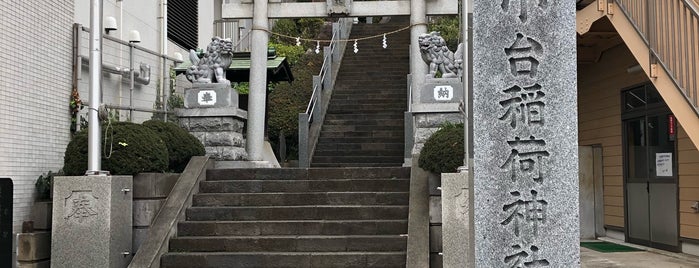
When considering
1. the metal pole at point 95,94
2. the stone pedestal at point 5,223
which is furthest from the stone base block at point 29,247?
the stone pedestal at point 5,223

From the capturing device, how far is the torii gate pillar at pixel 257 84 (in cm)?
1305

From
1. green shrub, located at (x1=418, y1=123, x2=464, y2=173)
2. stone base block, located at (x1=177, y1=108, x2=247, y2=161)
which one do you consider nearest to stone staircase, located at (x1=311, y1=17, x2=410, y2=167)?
stone base block, located at (x1=177, y1=108, x2=247, y2=161)

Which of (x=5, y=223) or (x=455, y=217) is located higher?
(x=5, y=223)

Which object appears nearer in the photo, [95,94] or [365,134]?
[95,94]

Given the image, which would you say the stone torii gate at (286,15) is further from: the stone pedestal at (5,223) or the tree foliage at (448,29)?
the tree foliage at (448,29)

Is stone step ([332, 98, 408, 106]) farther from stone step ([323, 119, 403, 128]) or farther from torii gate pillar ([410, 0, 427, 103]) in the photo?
torii gate pillar ([410, 0, 427, 103])

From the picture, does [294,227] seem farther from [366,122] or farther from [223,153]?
[366,122]

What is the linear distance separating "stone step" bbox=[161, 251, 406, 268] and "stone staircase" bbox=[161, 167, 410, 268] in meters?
0.01

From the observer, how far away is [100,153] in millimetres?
8492

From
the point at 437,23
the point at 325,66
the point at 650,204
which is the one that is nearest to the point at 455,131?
the point at 650,204

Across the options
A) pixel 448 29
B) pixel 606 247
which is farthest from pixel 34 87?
pixel 448 29

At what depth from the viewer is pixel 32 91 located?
9.38 m

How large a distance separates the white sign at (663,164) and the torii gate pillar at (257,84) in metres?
6.92

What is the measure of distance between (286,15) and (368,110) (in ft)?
18.7
